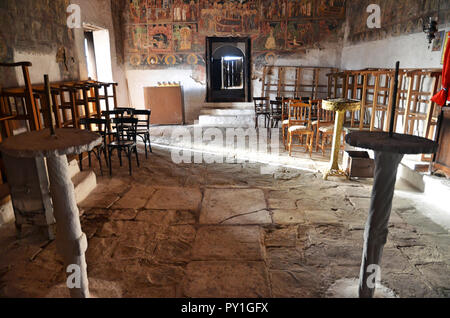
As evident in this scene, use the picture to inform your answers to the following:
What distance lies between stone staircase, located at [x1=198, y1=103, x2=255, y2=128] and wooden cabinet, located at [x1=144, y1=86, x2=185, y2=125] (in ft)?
2.36

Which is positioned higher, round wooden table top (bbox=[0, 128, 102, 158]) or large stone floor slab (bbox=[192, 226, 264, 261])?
round wooden table top (bbox=[0, 128, 102, 158])

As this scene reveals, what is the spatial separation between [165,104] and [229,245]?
6.89 metres

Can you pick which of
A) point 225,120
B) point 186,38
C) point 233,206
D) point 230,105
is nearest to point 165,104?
point 225,120

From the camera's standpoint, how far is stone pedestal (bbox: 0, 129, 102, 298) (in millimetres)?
1768

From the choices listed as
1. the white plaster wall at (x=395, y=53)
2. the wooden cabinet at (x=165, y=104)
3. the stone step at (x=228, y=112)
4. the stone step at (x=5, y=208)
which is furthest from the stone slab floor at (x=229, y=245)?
the stone step at (x=228, y=112)

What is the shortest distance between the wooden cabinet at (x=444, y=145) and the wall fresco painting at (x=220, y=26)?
19.9ft

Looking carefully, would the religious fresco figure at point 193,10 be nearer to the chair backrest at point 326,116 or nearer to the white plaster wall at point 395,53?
the white plaster wall at point 395,53

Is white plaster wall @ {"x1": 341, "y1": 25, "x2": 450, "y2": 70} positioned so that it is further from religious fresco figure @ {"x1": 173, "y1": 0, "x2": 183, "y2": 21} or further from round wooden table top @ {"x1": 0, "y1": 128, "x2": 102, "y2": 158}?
round wooden table top @ {"x1": 0, "y1": 128, "x2": 102, "y2": 158}

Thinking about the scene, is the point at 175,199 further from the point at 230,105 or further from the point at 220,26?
the point at 220,26

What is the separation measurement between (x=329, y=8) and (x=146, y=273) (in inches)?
362

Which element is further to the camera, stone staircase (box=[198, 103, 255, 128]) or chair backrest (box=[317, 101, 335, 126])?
stone staircase (box=[198, 103, 255, 128])

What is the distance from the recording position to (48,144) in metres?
1.82

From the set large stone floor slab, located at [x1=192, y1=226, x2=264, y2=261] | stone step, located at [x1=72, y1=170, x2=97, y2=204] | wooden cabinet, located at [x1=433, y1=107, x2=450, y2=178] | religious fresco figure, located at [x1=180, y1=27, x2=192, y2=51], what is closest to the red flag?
wooden cabinet, located at [x1=433, y1=107, x2=450, y2=178]
